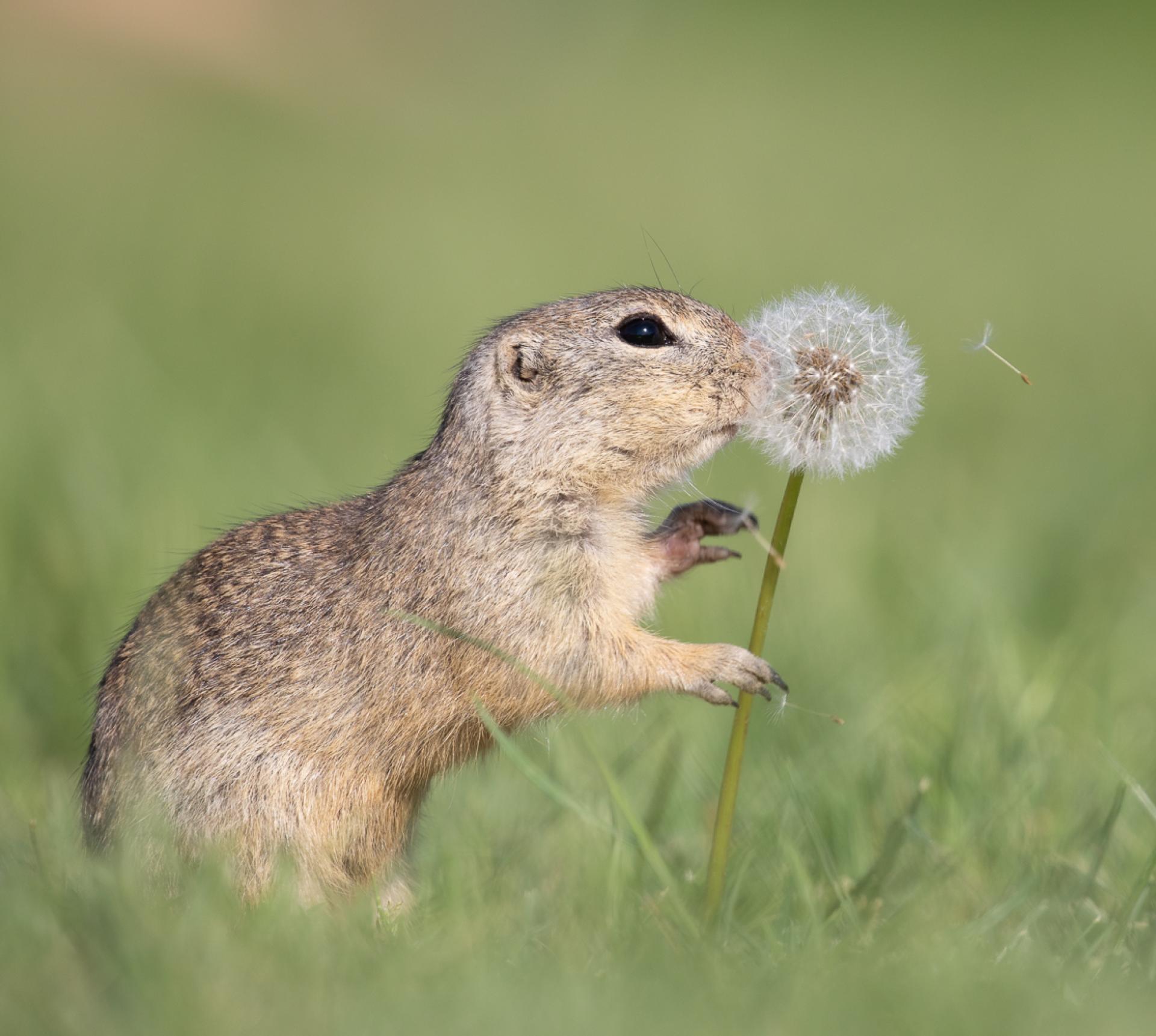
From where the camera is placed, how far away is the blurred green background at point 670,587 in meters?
2.95

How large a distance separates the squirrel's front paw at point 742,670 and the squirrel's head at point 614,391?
656 mm

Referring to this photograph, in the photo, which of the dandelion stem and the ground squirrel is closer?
the dandelion stem

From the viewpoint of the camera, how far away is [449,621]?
4.02m

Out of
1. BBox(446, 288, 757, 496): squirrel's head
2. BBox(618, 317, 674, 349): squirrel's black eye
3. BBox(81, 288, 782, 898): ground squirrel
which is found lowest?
BBox(81, 288, 782, 898): ground squirrel

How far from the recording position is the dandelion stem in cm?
321

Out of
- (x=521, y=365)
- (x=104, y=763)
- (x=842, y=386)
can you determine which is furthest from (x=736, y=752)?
(x=104, y=763)

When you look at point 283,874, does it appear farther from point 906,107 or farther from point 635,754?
point 906,107

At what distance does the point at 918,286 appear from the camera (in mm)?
12703

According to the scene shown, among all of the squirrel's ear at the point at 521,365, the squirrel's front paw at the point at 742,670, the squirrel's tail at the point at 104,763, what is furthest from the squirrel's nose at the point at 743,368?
the squirrel's tail at the point at 104,763

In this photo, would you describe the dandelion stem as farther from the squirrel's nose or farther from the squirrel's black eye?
the squirrel's black eye

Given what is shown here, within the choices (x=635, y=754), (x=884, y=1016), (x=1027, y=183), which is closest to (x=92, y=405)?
(x=635, y=754)

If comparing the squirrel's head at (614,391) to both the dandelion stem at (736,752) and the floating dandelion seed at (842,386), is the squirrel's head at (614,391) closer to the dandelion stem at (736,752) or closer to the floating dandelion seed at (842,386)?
the floating dandelion seed at (842,386)

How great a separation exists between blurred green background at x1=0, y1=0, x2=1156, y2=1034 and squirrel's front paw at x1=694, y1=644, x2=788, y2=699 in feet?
1.53

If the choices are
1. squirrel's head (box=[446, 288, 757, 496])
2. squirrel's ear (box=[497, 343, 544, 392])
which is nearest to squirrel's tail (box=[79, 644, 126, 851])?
squirrel's head (box=[446, 288, 757, 496])
